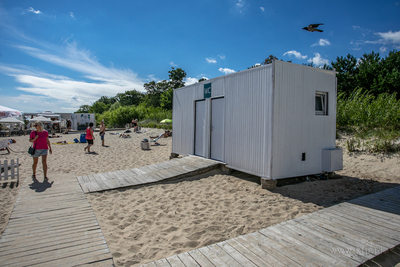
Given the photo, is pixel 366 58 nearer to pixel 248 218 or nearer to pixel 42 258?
pixel 248 218

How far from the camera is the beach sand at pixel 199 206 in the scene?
3.41 m

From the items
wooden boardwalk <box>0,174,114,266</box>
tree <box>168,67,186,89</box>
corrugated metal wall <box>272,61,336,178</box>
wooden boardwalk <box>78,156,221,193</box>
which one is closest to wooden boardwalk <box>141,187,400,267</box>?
wooden boardwalk <box>0,174,114,266</box>

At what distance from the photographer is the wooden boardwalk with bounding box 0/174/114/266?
9.31 ft

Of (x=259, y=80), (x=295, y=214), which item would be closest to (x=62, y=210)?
(x=295, y=214)

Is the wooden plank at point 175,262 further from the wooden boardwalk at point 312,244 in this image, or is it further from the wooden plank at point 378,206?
the wooden plank at point 378,206

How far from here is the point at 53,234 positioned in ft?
11.2

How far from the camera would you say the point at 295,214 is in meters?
4.29

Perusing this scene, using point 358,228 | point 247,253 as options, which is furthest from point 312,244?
point 358,228

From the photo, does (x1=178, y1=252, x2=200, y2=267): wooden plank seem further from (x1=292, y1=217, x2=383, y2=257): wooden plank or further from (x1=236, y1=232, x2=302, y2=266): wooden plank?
(x1=292, y1=217, x2=383, y2=257): wooden plank

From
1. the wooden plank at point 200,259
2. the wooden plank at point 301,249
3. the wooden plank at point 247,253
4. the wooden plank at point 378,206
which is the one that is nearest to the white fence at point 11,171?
the wooden plank at point 200,259

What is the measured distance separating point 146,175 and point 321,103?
545 cm

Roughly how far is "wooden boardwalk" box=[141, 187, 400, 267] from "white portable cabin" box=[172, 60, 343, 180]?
197cm

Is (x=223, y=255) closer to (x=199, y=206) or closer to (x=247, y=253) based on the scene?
(x=247, y=253)

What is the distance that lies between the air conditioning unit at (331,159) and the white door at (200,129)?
3.67m
